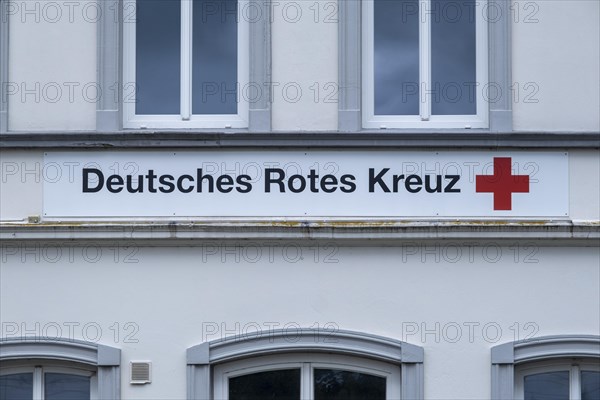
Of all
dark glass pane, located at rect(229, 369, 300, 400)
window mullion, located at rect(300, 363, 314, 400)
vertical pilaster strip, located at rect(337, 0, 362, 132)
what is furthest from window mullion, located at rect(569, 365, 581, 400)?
vertical pilaster strip, located at rect(337, 0, 362, 132)

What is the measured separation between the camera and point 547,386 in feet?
33.0

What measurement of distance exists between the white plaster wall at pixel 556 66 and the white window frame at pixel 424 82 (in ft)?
1.03

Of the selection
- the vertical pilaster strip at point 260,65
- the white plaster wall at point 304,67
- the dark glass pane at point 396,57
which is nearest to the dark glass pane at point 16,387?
the vertical pilaster strip at point 260,65

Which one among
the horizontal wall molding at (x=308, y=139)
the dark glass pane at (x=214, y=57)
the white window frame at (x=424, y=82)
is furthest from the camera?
the dark glass pane at (x=214, y=57)

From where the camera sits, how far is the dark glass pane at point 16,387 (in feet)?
33.2

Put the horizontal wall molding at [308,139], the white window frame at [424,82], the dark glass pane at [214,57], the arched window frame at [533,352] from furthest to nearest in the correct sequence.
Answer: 1. the dark glass pane at [214,57]
2. the white window frame at [424,82]
3. the horizontal wall molding at [308,139]
4. the arched window frame at [533,352]

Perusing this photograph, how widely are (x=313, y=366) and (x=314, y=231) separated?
1.18m

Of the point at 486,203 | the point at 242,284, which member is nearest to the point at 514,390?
the point at 486,203

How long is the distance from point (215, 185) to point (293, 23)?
1.58 metres

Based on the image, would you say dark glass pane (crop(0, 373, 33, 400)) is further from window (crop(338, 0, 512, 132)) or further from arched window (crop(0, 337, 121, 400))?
window (crop(338, 0, 512, 132))

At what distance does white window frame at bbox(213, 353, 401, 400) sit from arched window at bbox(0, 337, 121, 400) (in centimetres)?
92

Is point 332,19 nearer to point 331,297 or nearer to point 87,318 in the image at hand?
point 331,297

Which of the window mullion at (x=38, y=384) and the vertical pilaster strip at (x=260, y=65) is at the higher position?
the vertical pilaster strip at (x=260, y=65)

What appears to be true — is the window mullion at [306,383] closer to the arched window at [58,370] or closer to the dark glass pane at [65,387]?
the arched window at [58,370]
